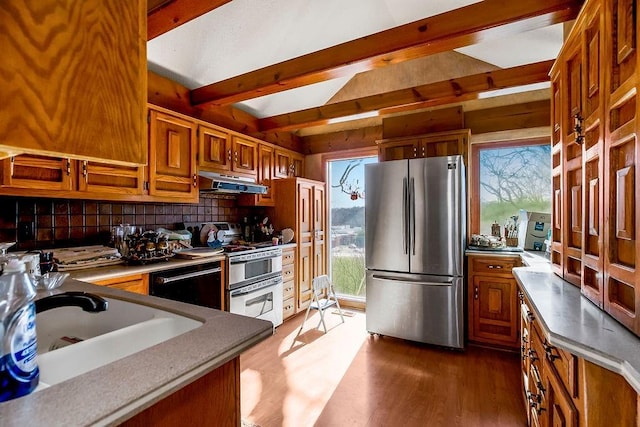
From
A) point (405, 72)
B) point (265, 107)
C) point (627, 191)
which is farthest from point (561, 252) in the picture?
point (265, 107)

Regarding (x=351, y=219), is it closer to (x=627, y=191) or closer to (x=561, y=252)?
(x=561, y=252)

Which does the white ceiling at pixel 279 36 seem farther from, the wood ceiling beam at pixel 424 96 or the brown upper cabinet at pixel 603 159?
the brown upper cabinet at pixel 603 159

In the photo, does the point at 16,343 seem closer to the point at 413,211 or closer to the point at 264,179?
the point at 413,211

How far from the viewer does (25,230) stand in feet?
7.04

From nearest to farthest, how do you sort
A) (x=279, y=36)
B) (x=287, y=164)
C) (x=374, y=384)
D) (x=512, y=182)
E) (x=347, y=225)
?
(x=374, y=384) < (x=279, y=36) < (x=512, y=182) < (x=287, y=164) < (x=347, y=225)

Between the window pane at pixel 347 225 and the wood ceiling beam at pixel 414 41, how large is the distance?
194 centimetres

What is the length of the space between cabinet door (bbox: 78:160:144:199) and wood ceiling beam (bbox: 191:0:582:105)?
1.11 m

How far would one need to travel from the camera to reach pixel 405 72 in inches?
140

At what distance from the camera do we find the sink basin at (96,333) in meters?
0.80

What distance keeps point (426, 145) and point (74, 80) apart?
340 cm

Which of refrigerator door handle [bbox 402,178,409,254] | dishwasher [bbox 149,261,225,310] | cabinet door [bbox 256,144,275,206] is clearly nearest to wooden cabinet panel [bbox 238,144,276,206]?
cabinet door [bbox 256,144,275,206]

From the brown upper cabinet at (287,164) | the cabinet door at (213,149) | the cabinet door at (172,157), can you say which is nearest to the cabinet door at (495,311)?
the brown upper cabinet at (287,164)

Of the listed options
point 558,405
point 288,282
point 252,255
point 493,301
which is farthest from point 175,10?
point 493,301

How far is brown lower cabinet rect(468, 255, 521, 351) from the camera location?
2.83m
